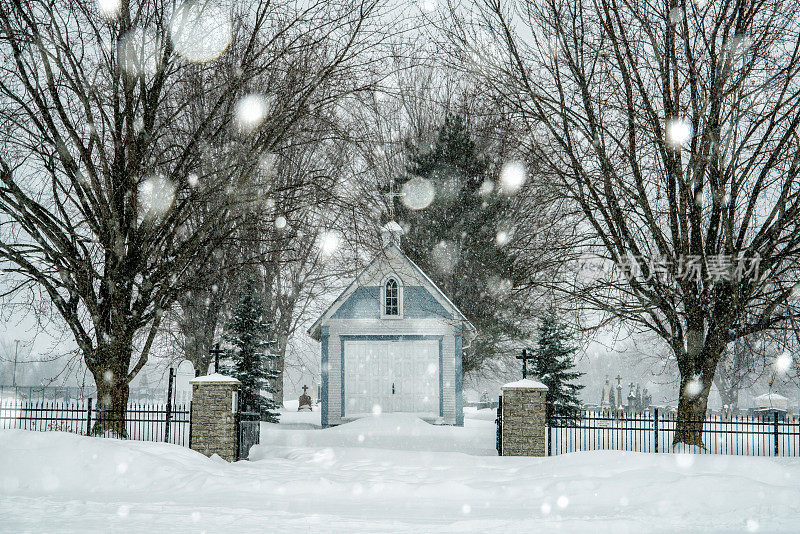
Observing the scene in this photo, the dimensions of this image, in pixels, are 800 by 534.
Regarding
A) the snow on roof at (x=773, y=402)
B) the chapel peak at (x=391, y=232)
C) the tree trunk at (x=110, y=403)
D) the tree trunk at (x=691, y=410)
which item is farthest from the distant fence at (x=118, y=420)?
the snow on roof at (x=773, y=402)

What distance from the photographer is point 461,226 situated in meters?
28.8

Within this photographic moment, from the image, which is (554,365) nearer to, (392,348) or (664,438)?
(392,348)

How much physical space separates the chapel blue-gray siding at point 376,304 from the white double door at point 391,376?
0.93 m

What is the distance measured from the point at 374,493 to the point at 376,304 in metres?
13.4

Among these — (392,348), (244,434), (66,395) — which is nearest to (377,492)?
(244,434)

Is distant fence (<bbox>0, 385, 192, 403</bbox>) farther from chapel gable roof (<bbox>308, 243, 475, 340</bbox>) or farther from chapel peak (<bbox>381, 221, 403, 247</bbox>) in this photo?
chapel peak (<bbox>381, 221, 403, 247</bbox>)

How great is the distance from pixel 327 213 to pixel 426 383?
386 inches

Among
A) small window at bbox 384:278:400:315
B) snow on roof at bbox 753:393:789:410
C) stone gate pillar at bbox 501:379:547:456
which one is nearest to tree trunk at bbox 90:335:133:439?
stone gate pillar at bbox 501:379:547:456

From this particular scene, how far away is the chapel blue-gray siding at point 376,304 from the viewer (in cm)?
2291

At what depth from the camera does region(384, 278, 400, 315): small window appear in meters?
23.0

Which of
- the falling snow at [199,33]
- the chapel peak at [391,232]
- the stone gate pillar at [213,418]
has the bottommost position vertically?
the stone gate pillar at [213,418]

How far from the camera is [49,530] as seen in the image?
23.0ft

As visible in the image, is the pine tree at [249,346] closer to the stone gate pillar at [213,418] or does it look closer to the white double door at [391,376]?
the white double door at [391,376]

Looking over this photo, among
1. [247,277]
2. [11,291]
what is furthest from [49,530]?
[247,277]
